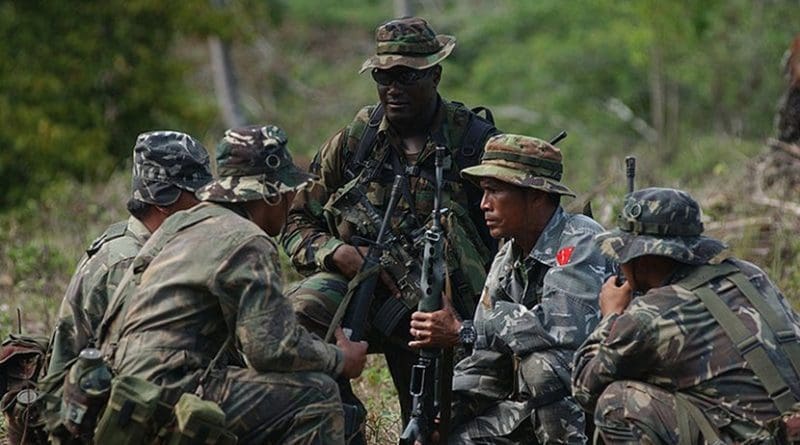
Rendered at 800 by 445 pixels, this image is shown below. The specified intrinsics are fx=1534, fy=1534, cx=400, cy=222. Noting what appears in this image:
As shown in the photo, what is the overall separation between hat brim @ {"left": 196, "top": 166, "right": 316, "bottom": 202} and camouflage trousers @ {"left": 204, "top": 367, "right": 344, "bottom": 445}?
681mm

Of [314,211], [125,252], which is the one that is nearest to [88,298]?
[125,252]

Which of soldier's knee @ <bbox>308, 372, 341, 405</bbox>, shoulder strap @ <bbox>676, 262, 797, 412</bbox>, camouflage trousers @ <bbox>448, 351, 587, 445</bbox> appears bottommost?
camouflage trousers @ <bbox>448, 351, 587, 445</bbox>

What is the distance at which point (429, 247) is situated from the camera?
687cm

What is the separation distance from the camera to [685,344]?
18.8 ft

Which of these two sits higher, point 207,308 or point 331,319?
point 207,308

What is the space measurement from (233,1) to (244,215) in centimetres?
2169

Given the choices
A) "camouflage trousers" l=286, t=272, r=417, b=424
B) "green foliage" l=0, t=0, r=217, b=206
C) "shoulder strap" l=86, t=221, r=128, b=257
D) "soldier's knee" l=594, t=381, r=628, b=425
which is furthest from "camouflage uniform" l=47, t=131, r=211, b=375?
"green foliage" l=0, t=0, r=217, b=206

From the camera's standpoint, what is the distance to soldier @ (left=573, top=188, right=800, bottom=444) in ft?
18.8

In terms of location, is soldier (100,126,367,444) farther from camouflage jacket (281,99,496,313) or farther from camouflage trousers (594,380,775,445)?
camouflage jacket (281,99,496,313)

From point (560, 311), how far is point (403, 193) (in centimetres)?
119

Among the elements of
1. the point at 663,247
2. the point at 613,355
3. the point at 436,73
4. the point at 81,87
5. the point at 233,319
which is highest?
the point at 436,73

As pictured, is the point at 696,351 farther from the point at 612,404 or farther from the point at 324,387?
the point at 324,387

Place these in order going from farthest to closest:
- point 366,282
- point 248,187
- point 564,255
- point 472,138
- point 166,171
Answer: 1. point 472,138
2. point 366,282
3. point 564,255
4. point 166,171
5. point 248,187

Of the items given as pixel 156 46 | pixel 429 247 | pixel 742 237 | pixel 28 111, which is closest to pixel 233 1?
pixel 156 46
